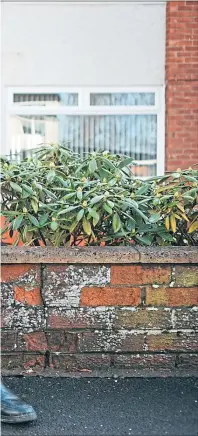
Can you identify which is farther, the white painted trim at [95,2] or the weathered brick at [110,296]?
the white painted trim at [95,2]

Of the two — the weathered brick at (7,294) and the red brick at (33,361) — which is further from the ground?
the weathered brick at (7,294)

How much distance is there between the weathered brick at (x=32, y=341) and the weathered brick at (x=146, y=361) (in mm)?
458

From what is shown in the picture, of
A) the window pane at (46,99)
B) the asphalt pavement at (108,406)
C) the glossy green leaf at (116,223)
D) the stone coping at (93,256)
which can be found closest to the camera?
the asphalt pavement at (108,406)

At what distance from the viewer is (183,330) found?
3832mm

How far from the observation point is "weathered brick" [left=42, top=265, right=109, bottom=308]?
3.81 m

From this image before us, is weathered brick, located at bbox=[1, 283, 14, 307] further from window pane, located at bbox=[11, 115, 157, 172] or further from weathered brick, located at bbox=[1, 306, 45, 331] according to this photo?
window pane, located at bbox=[11, 115, 157, 172]

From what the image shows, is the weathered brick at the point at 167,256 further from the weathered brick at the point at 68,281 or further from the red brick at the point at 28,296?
the red brick at the point at 28,296

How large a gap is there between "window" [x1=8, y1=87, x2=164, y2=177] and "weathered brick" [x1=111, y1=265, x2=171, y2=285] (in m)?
5.20

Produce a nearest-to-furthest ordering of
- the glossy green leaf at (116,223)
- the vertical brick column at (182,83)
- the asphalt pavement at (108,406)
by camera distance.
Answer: the asphalt pavement at (108,406), the glossy green leaf at (116,223), the vertical brick column at (182,83)

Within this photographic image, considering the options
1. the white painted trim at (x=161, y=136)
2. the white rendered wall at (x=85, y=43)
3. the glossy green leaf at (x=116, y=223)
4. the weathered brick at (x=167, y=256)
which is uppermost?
the white rendered wall at (x=85, y=43)

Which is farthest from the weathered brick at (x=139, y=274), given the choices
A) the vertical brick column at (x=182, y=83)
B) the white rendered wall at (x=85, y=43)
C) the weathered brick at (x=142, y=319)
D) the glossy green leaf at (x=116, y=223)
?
the white rendered wall at (x=85, y=43)

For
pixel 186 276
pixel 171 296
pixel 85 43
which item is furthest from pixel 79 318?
pixel 85 43

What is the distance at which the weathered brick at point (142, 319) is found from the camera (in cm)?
381

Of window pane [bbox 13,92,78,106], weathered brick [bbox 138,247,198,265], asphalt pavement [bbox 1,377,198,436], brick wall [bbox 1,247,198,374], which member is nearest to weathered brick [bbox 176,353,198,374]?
brick wall [bbox 1,247,198,374]
